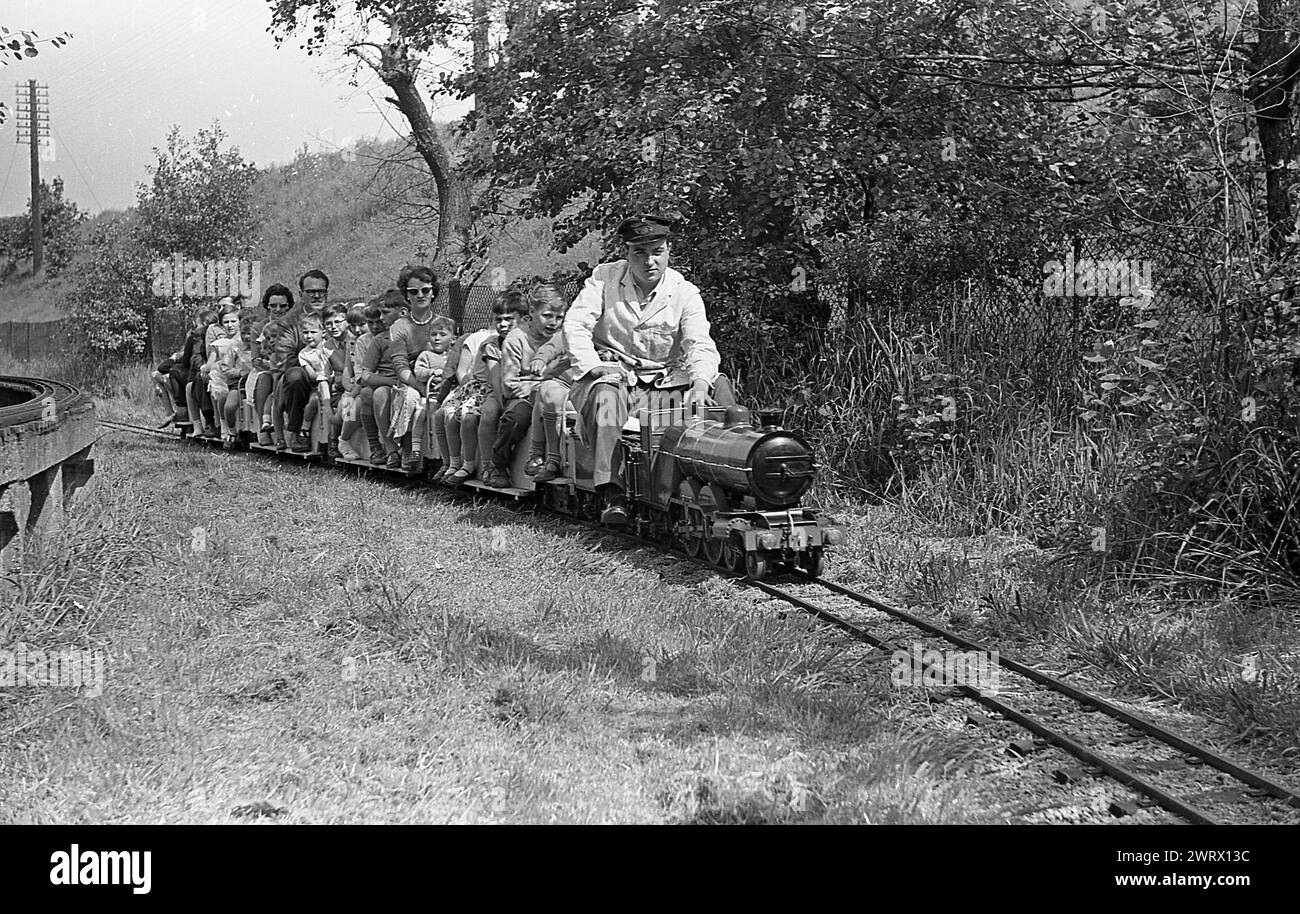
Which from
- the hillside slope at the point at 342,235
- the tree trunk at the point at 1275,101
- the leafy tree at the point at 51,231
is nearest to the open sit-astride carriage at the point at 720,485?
the tree trunk at the point at 1275,101

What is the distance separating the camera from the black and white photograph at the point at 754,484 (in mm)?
4766

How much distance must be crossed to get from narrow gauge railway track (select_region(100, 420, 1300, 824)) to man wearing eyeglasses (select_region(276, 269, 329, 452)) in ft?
29.0

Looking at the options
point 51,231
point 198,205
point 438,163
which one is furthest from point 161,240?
point 51,231

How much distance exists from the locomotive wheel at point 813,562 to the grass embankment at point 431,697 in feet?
1.84

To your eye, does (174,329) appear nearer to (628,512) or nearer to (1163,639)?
(628,512)

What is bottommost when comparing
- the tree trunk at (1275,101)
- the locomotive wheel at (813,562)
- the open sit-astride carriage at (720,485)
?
the locomotive wheel at (813,562)

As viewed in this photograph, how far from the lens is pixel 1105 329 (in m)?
11.0

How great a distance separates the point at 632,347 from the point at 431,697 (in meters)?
4.42

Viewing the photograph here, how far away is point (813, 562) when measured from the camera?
27.1 ft

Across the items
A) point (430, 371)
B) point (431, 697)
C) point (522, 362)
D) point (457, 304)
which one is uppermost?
point (457, 304)

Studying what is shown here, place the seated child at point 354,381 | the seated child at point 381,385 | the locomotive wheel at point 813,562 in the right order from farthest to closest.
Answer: the seated child at point 354,381, the seated child at point 381,385, the locomotive wheel at point 813,562

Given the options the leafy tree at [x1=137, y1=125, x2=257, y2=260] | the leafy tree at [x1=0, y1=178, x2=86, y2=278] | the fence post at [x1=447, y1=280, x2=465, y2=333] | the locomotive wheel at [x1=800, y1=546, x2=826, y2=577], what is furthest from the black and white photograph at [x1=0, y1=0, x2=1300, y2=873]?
the leafy tree at [x1=0, y1=178, x2=86, y2=278]

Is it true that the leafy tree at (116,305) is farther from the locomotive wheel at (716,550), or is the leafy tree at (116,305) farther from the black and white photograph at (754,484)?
the locomotive wheel at (716,550)

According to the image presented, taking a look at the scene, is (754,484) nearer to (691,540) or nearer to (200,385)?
(691,540)
